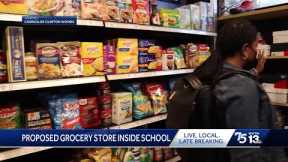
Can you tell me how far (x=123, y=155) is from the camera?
217 cm

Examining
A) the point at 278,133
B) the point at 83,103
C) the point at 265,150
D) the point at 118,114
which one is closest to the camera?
the point at 278,133

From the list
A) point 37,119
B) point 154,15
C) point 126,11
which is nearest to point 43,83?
point 37,119

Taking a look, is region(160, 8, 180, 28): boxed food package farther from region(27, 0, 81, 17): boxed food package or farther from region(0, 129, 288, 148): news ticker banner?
region(0, 129, 288, 148): news ticker banner

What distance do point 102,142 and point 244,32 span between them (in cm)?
87

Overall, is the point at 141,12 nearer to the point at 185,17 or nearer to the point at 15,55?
the point at 185,17

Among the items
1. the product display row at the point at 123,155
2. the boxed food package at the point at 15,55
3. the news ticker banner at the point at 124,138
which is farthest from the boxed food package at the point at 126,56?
the news ticker banner at the point at 124,138

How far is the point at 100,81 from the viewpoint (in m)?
1.96

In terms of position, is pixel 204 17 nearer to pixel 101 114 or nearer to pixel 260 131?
pixel 101 114

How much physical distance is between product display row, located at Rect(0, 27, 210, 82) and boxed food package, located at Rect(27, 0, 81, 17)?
0.48 feet

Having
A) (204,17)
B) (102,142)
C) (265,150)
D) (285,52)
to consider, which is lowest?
(265,150)

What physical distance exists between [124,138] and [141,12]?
4.65 ft

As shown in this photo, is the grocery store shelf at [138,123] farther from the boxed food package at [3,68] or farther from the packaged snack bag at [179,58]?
the boxed food package at [3,68]

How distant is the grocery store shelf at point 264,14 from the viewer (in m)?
2.49

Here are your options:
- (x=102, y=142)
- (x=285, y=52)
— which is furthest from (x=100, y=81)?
(x=285, y=52)
